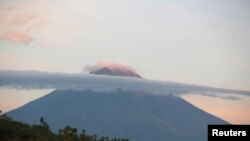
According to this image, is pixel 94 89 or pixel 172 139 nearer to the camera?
pixel 94 89

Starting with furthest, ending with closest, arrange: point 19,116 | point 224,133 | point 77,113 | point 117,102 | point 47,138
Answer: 1. point 117,102
2. point 77,113
3. point 19,116
4. point 47,138
5. point 224,133

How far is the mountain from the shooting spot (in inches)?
367

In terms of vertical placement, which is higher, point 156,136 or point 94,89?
point 94,89

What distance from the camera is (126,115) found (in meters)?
11.7

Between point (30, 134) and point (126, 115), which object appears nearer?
point (30, 134)

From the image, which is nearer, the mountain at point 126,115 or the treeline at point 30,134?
the treeline at point 30,134

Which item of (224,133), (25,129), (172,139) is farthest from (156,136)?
(224,133)

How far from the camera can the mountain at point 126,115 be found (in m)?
9.31

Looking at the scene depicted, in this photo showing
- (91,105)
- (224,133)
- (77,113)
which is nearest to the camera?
(224,133)

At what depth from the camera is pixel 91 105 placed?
35.4 feet

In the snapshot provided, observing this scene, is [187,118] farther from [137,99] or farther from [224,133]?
[224,133]

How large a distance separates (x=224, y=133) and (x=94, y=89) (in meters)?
4.67

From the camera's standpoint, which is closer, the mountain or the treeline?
the treeline

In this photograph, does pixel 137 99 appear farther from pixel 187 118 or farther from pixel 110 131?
pixel 187 118
